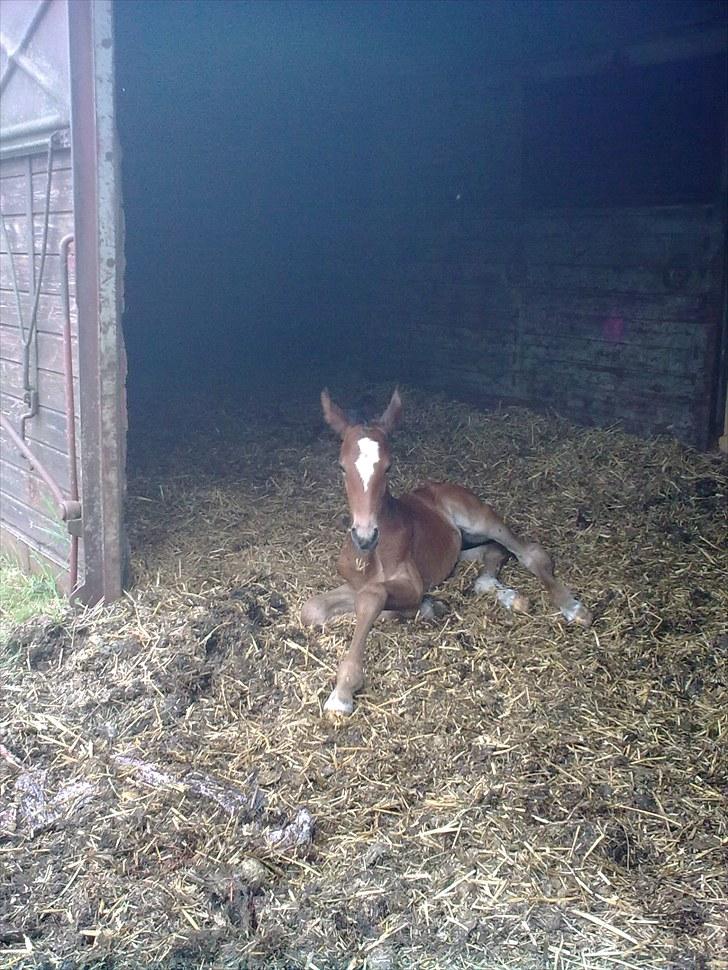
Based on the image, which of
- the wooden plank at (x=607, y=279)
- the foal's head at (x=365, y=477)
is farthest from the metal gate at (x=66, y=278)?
the wooden plank at (x=607, y=279)

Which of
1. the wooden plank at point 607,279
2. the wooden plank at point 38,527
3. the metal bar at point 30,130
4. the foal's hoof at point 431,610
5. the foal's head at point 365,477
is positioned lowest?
the foal's hoof at point 431,610

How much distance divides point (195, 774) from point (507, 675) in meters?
1.53

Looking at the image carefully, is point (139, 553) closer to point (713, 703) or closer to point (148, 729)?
point (148, 729)

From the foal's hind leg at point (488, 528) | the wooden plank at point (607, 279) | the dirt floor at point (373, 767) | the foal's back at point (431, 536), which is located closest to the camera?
the dirt floor at point (373, 767)

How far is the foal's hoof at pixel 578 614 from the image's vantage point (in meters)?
5.07

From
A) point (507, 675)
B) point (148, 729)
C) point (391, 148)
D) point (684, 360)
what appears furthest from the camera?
point (391, 148)

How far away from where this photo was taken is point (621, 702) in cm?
437

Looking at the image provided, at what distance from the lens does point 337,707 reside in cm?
434

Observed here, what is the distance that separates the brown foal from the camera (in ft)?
14.9

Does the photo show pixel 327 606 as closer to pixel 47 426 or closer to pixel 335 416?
pixel 335 416

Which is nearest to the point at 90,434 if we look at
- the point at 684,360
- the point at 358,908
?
the point at 358,908

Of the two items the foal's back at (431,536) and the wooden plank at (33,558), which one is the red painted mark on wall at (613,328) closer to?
the foal's back at (431,536)

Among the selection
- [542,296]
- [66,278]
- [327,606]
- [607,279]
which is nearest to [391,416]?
[327,606]

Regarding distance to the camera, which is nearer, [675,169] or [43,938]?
[43,938]
